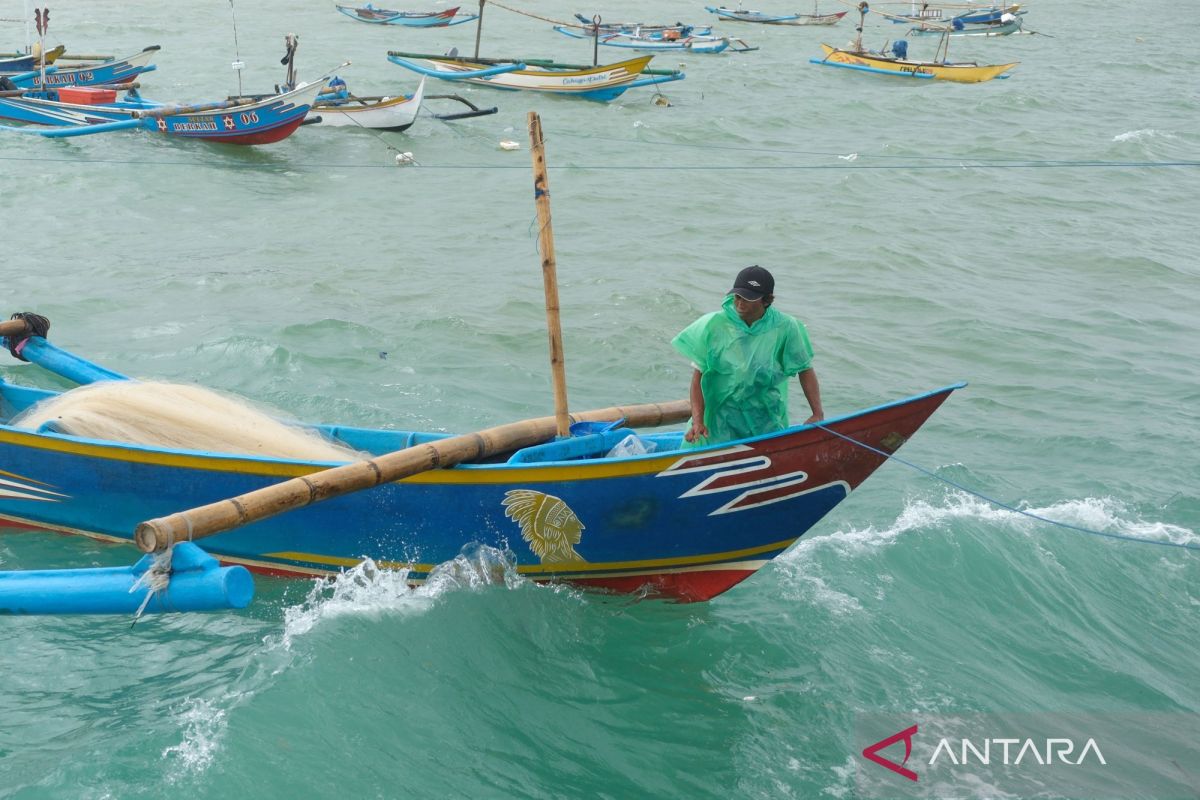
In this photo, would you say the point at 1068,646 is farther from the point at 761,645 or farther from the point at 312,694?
the point at 312,694

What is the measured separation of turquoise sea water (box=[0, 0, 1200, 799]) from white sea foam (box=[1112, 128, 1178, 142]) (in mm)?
135

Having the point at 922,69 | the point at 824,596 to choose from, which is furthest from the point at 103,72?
the point at 824,596

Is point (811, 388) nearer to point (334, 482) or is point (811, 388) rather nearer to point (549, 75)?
point (334, 482)

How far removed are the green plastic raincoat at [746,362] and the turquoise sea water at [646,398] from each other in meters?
1.43

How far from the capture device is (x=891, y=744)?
18.8 feet

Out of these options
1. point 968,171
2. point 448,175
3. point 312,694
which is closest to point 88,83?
point 448,175

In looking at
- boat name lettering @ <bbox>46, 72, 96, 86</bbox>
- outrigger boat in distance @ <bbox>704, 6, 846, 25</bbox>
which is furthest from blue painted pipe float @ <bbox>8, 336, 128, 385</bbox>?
outrigger boat in distance @ <bbox>704, 6, 846, 25</bbox>

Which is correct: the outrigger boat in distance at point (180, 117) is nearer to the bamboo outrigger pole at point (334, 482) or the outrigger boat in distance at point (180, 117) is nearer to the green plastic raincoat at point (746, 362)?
the bamboo outrigger pole at point (334, 482)

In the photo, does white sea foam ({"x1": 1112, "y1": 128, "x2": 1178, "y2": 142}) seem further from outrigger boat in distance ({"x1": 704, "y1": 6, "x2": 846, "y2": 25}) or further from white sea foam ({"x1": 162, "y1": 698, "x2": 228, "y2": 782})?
white sea foam ({"x1": 162, "y1": 698, "x2": 228, "y2": 782})

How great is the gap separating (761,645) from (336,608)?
252 cm

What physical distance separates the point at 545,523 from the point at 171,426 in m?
2.58

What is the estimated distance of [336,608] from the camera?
6562 millimetres

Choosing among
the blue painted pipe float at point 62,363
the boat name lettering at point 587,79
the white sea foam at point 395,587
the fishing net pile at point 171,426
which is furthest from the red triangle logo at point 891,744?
the boat name lettering at point 587,79

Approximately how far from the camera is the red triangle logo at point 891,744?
5.53 metres
